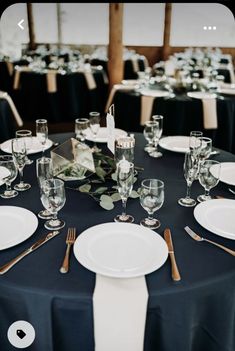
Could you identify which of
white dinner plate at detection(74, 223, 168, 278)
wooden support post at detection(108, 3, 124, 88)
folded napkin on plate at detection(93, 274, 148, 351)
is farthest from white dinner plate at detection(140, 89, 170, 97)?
folded napkin on plate at detection(93, 274, 148, 351)

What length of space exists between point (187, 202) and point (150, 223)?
22cm

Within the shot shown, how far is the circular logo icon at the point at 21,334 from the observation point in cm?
105

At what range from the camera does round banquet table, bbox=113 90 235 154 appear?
129 inches

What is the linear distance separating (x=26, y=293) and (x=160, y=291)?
1.09 ft

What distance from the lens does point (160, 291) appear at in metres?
0.95

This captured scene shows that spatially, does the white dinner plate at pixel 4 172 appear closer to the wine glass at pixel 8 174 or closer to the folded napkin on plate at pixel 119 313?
the wine glass at pixel 8 174

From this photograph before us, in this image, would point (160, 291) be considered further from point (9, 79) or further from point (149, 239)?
point (9, 79)

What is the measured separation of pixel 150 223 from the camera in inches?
49.4

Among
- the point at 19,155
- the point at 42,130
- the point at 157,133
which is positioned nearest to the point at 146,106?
the point at 157,133

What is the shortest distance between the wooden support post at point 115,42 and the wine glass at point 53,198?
14.3 ft

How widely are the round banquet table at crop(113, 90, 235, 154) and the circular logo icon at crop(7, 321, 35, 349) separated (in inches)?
100

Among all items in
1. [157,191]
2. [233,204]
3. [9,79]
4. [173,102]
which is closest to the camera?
[157,191]

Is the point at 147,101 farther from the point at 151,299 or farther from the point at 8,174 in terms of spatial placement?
the point at 151,299

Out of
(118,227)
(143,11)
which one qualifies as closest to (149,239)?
(118,227)
